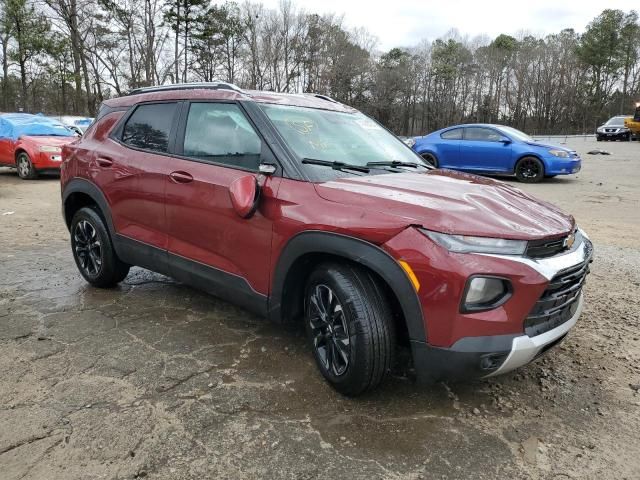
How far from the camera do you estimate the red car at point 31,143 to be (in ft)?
39.8

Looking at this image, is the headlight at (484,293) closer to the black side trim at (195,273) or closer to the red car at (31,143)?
the black side trim at (195,273)

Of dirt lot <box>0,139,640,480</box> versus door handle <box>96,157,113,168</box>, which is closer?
dirt lot <box>0,139,640,480</box>

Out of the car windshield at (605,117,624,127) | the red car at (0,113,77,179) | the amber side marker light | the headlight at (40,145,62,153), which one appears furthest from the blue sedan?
the car windshield at (605,117,624,127)

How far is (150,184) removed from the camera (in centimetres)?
369

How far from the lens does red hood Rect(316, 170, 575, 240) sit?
2324mm

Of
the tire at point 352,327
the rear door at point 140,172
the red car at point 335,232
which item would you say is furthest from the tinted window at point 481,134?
the tire at point 352,327

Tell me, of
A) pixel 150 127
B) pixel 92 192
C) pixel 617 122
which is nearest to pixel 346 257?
pixel 150 127

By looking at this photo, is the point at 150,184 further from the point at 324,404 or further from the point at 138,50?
the point at 138,50

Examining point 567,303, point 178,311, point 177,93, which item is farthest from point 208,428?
point 177,93

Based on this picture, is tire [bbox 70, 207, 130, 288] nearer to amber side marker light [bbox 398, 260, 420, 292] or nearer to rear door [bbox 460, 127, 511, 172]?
amber side marker light [bbox 398, 260, 420, 292]

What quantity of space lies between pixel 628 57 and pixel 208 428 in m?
59.4

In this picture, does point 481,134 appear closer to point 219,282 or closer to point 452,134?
point 452,134

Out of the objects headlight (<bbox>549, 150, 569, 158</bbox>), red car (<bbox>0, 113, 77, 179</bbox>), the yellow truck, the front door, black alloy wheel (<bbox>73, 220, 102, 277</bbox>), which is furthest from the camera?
the yellow truck

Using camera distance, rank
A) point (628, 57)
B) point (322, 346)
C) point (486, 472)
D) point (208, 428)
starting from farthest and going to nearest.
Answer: point (628, 57) → point (322, 346) → point (208, 428) → point (486, 472)
